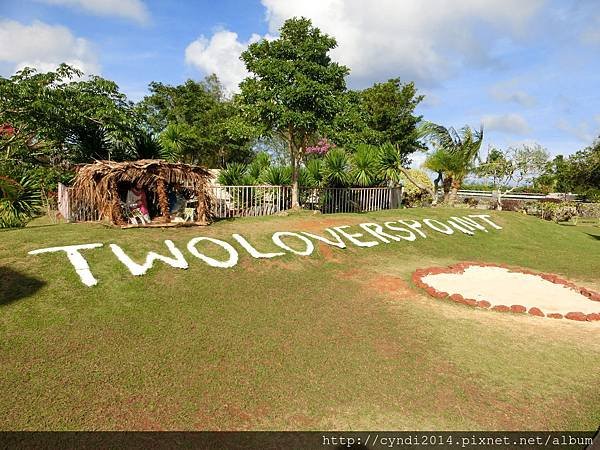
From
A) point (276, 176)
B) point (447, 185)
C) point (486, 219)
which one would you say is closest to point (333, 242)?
point (276, 176)

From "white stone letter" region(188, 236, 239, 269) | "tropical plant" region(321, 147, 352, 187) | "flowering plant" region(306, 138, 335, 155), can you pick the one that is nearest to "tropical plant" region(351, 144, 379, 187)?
"tropical plant" region(321, 147, 352, 187)

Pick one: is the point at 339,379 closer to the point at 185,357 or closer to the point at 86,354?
the point at 185,357

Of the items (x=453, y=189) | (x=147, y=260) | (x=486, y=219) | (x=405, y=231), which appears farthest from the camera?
(x=453, y=189)

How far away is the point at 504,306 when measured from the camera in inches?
353

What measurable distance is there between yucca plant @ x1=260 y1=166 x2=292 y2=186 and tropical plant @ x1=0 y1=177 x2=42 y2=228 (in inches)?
386

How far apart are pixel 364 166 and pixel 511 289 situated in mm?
13044

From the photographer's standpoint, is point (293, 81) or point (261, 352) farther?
Result: point (293, 81)

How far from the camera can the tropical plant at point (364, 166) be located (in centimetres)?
2220

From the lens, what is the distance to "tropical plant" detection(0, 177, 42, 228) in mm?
12820

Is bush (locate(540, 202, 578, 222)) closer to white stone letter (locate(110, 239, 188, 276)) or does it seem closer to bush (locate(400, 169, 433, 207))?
bush (locate(400, 169, 433, 207))

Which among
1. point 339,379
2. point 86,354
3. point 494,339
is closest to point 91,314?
point 86,354

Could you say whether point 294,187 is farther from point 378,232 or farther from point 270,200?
point 378,232

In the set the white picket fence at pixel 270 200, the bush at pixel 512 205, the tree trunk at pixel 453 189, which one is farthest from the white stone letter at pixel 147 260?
the bush at pixel 512 205

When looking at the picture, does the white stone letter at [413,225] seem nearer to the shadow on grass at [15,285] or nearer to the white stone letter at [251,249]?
the white stone letter at [251,249]
